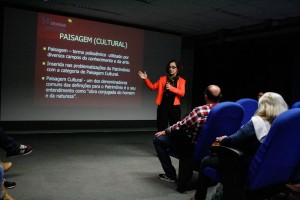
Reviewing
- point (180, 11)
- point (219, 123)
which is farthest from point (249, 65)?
point (219, 123)

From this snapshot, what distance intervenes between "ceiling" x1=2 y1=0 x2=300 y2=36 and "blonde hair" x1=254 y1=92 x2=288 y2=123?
391cm

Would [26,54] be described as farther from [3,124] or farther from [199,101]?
[199,101]

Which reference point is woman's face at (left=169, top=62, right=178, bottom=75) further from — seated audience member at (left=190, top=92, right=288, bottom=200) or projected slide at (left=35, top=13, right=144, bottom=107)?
projected slide at (left=35, top=13, right=144, bottom=107)

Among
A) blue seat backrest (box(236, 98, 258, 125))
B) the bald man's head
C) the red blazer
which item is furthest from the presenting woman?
the bald man's head

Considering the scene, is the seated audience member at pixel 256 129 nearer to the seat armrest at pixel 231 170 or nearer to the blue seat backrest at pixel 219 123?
the seat armrest at pixel 231 170

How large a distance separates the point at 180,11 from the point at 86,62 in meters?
2.27

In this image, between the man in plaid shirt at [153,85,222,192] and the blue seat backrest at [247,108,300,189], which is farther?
the man in plaid shirt at [153,85,222,192]

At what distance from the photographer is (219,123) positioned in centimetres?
229

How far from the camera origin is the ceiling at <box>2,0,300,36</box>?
18.3 ft

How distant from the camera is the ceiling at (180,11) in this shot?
220 inches

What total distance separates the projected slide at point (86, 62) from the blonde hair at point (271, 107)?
514cm

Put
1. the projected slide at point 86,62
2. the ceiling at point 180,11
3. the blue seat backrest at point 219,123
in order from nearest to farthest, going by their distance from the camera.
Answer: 1. the blue seat backrest at point 219,123
2. the ceiling at point 180,11
3. the projected slide at point 86,62

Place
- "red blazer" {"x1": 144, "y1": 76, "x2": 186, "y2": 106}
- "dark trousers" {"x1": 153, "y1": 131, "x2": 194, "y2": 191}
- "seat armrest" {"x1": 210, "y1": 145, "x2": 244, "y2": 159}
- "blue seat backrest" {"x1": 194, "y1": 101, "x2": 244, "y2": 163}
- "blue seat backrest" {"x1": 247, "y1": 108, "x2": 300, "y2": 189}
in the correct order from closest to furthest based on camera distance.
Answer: "blue seat backrest" {"x1": 247, "y1": 108, "x2": 300, "y2": 189} < "seat armrest" {"x1": 210, "y1": 145, "x2": 244, "y2": 159} < "blue seat backrest" {"x1": 194, "y1": 101, "x2": 244, "y2": 163} < "dark trousers" {"x1": 153, "y1": 131, "x2": 194, "y2": 191} < "red blazer" {"x1": 144, "y1": 76, "x2": 186, "y2": 106}

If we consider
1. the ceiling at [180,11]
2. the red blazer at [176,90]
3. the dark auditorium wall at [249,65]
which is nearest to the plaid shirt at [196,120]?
the red blazer at [176,90]
